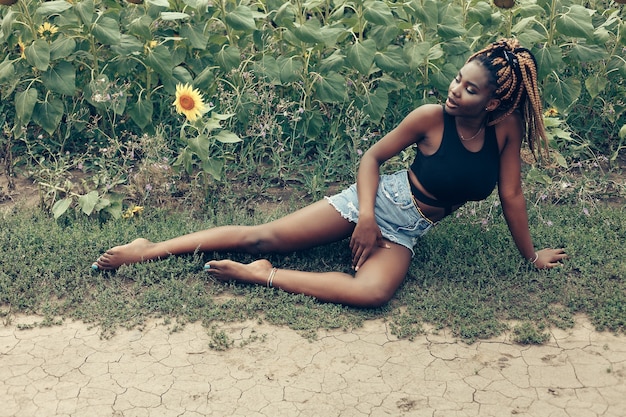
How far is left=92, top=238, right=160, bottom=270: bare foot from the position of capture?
12.9 feet

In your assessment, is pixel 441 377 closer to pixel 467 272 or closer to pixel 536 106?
pixel 467 272

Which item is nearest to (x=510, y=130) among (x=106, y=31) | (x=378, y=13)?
(x=378, y=13)

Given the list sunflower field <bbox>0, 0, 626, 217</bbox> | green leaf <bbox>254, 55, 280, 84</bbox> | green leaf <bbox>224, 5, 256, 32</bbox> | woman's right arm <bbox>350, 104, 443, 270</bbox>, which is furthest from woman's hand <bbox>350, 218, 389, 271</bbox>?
green leaf <bbox>224, 5, 256, 32</bbox>

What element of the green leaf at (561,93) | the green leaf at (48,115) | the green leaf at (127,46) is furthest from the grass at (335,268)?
the green leaf at (127,46)

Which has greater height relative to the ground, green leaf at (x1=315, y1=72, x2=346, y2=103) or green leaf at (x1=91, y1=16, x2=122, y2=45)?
green leaf at (x1=91, y1=16, x2=122, y2=45)

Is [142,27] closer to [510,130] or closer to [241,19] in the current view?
[241,19]

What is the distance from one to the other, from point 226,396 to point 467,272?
1.44 metres

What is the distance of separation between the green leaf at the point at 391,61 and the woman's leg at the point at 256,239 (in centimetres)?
113

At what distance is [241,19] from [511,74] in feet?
5.67

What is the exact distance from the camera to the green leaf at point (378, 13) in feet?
15.1

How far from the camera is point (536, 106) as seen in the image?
3631mm

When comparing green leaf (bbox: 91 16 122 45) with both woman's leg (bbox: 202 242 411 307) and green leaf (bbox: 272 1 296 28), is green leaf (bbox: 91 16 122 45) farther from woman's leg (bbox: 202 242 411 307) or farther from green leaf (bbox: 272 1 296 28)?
woman's leg (bbox: 202 242 411 307)

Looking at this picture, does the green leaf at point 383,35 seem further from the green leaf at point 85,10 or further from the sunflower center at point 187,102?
the green leaf at point 85,10

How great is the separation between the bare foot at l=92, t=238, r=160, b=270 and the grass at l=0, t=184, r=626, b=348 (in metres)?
0.04
